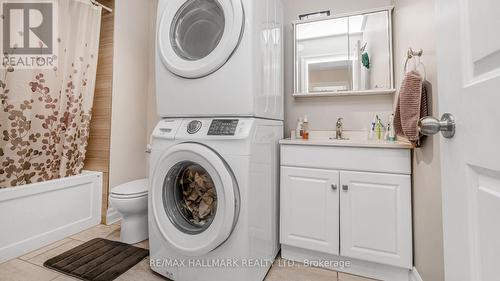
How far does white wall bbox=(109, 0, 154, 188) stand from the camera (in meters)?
2.21

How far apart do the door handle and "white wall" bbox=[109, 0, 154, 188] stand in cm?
236

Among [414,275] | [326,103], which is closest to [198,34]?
[326,103]

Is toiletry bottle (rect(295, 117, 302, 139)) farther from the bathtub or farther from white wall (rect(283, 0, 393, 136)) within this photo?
the bathtub

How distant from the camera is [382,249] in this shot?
4.47 ft

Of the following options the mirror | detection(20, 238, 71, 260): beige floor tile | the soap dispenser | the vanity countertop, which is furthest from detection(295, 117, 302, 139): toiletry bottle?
detection(20, 238, 71, 260): beige floor tile

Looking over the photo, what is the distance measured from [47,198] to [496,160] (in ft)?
8.10

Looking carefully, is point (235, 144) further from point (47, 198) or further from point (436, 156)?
point (47, 198)

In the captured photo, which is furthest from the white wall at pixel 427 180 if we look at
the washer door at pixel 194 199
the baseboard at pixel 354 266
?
the washer door at pixel 194 199

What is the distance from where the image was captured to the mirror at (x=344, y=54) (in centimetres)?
180

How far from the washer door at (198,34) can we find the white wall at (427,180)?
92cm

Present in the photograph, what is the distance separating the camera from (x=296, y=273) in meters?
1.48

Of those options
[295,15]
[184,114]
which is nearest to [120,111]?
[184,114]

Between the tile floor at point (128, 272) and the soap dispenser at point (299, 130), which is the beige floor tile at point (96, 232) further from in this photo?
the soap dispenser at point (299, 130)

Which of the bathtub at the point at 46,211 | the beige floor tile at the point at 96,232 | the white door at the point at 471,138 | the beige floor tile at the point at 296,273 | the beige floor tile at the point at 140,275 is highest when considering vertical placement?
the white door at the point at 471,138
